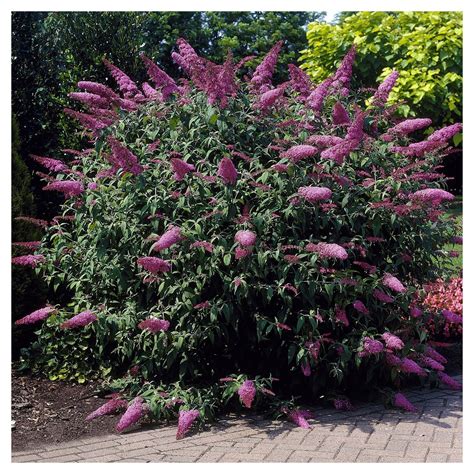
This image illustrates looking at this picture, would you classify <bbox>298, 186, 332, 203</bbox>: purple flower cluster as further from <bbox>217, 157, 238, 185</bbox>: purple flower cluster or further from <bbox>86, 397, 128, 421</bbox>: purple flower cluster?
<bbox>86, 397, 128, 421</bbox>: purple flower cluster

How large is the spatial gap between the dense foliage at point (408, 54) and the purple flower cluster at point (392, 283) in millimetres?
6220

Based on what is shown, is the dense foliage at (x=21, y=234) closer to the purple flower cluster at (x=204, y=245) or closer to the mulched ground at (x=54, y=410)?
the mulched ground at (x=54, y=410)

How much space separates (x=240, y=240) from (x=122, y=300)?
1.28m

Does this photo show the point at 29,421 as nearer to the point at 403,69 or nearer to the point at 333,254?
the point at 333,254

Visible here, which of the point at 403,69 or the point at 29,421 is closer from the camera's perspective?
the point at 29,421

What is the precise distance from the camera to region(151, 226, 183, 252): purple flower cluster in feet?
14.3

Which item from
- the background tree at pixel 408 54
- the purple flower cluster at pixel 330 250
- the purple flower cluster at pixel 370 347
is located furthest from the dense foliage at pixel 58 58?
the background tree at pixel 408 54

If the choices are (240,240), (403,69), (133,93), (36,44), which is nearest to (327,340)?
(240,240)

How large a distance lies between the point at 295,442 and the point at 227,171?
1670mm

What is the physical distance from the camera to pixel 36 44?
24.1 ft

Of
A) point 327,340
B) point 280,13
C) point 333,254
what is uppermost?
point 280,13

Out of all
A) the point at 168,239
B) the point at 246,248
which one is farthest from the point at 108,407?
the point at 246,248

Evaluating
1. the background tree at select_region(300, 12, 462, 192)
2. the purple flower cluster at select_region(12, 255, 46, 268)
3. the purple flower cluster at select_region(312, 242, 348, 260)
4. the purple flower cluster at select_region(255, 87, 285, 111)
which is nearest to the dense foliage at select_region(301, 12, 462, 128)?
the background tree at select_region(300, 12, 462, 192)

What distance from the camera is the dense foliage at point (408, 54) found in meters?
10.9
